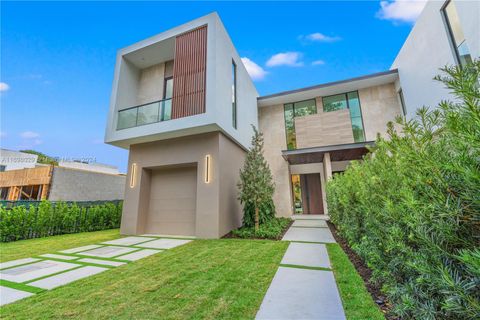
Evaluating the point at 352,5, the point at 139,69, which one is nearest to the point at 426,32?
the point at 352,5

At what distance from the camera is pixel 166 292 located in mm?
2787

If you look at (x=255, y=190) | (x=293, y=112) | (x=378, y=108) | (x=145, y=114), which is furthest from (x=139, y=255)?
(x=378, y=108)

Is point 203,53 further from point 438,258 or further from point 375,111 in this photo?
point 375,111

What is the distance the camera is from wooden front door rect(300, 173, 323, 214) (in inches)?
534

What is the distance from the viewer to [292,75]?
17125 millimetres

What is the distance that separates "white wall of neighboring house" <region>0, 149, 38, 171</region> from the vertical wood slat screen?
19.6 m

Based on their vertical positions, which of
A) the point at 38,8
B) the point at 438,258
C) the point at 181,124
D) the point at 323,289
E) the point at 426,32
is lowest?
the point at 323,289

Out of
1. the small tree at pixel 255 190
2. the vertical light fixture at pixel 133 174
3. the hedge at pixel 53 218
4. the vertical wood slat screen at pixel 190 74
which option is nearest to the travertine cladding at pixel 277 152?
the small tree at pixel 255 190

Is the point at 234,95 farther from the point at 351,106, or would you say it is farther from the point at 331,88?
the point at 351,106

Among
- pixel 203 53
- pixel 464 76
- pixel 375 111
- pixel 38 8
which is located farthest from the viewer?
pixel 375 111

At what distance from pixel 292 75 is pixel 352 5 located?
28.0 feet

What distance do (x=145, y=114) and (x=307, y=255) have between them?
750cm

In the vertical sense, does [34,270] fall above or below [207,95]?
below

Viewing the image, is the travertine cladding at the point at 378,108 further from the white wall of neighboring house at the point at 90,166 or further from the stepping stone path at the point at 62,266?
the white wall of neighboring house at the point at 90,166
